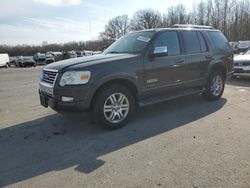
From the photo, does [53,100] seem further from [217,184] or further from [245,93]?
[245,93]

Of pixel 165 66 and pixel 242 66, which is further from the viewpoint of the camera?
pixel 242 66

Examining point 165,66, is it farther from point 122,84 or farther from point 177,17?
point 177,17

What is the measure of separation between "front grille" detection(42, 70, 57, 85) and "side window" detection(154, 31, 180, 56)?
2178 mm

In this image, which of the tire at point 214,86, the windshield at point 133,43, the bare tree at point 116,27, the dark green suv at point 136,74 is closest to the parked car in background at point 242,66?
the tire at point 214,86

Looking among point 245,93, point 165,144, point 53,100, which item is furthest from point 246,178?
point 245,93

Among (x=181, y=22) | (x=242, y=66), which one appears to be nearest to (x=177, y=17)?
(x=181, y=22)

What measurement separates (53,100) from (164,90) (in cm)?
241

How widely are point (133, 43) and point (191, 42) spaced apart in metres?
1.54

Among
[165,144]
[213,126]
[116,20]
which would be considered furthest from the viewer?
[116,20]

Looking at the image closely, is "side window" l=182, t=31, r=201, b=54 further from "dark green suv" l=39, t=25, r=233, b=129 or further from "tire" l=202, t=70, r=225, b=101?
"tire" l=202, t=70, r=225, b=101

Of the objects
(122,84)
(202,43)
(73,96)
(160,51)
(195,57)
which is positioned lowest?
(73,96)

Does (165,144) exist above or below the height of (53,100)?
below

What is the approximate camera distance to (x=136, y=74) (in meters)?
5.70

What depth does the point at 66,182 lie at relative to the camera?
3.52m
